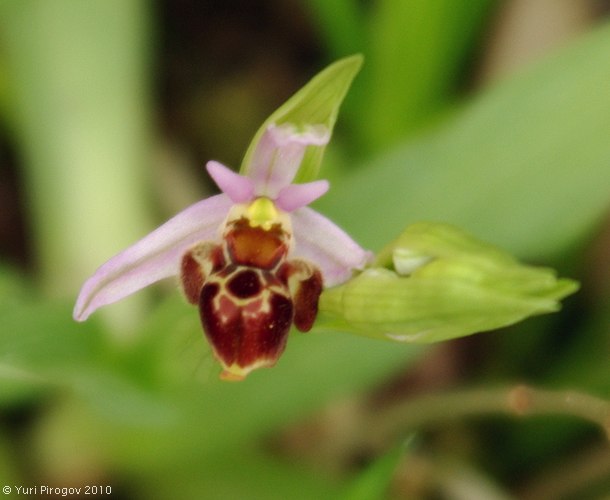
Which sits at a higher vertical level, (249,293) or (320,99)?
(320,99)

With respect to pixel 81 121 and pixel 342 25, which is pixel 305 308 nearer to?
pixel 342 25

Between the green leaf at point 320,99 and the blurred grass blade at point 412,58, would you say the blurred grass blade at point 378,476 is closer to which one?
the green leaf at point 320,99

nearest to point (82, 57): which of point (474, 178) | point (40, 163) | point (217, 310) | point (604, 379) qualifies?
point (40, 163)

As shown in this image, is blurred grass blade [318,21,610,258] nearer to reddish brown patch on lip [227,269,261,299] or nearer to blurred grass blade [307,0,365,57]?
reddish brown patch on lip [227,269,261,299]

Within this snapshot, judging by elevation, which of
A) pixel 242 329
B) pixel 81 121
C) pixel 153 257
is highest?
pixel 81 121

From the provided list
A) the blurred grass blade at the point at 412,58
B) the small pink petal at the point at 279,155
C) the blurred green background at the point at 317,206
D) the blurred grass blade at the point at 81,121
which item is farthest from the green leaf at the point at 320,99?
the blurred grass blade at the point at 81,121

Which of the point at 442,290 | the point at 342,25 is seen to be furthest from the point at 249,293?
the point at 342,25

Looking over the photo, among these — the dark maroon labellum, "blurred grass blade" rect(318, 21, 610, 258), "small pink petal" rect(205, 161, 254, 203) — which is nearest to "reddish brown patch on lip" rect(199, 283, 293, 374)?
the dark maroon labellum

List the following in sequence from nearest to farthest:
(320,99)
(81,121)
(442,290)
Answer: (442,290) < (320,99) < (81,121)

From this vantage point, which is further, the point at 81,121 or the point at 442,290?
the point at 81,121
